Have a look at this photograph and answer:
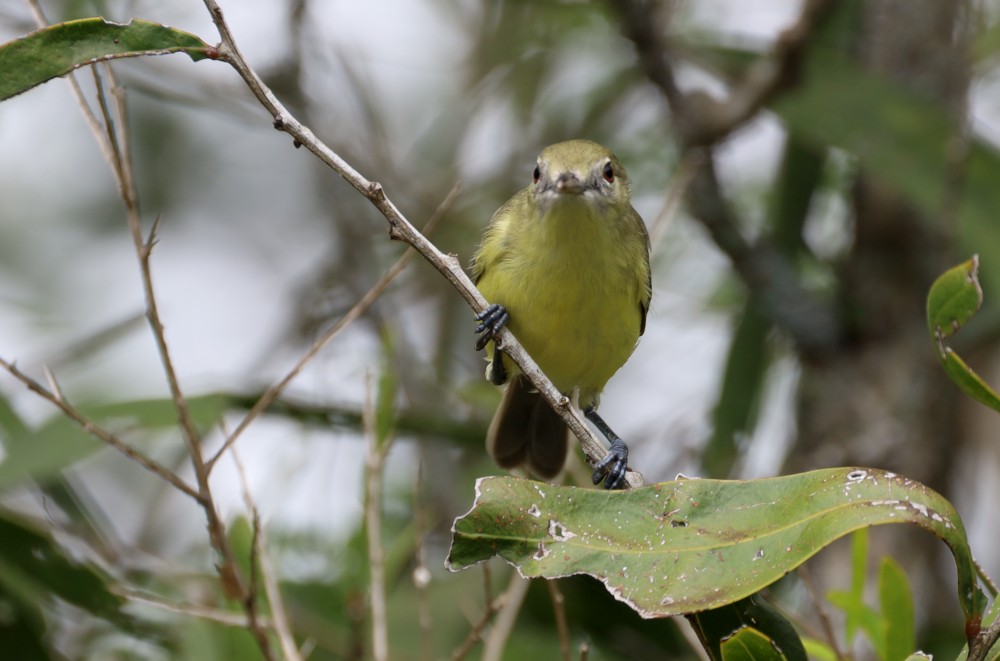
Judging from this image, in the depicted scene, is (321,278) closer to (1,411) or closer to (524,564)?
(1,411)

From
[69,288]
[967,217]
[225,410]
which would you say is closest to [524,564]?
[225,410]

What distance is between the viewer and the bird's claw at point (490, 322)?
326 centimetres

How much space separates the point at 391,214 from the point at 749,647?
104cm

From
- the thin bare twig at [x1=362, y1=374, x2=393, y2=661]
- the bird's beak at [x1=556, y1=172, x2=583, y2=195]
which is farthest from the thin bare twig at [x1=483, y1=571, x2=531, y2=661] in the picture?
the bird's beak at [x1=556, y1=172, x2=583, y2=195]

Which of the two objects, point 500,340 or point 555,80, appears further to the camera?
point 555,80

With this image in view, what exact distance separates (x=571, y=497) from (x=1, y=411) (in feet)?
7.74

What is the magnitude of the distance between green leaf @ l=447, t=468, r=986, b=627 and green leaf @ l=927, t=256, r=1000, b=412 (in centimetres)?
29

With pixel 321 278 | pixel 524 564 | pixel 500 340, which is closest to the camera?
pixel 524 564

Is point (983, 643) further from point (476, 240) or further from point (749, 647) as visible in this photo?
point (476, 240)

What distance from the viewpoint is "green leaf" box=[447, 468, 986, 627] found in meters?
1.88

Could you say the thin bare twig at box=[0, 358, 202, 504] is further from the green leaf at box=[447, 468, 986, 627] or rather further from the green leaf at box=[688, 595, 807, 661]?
the green leaf at box=[688, 595, 807, 661]

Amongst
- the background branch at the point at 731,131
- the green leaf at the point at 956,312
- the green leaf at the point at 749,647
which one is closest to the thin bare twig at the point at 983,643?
the green leaf at the point at 749,647

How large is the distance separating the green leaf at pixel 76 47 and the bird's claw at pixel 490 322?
4.28 ft

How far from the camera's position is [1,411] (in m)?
3.70
